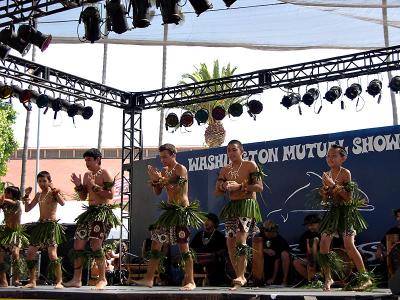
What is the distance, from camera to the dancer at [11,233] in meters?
7.75

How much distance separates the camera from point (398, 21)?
1153 cm

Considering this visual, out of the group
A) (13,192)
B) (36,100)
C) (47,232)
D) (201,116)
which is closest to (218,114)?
(201,116)

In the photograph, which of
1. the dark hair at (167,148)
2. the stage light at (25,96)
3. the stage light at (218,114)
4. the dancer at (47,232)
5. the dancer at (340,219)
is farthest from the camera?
the stage light at (218,114)

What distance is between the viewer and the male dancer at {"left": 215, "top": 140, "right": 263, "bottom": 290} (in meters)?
6.40

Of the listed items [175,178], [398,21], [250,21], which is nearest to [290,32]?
[250,21]

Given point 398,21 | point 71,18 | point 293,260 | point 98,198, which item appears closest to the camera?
point 98,198

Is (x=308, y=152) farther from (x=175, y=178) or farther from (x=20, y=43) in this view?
(x=20, y=43)

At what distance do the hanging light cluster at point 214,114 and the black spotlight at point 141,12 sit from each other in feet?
13.4

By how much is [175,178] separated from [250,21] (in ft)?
23.4

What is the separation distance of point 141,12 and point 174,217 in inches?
111

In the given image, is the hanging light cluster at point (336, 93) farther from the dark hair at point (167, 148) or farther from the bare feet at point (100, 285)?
the bare feet at point (100, 285)

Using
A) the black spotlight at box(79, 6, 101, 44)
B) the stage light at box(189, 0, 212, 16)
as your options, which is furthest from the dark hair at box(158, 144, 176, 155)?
the black spotlight at box(79, 6, 101, 44)

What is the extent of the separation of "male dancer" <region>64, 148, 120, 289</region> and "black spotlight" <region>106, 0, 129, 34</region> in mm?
2131

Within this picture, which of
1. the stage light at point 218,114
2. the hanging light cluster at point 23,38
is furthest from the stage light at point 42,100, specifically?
the stage light at point 218,114
